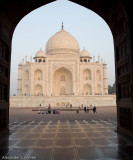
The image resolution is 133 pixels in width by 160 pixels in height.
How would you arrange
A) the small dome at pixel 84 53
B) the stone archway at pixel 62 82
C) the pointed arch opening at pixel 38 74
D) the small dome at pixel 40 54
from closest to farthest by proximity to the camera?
the pointed arch opening at pixel 38 74
the stone archway at pixel 62 82
the small dome at pixel 40 54
the small dome at pixel 84 53

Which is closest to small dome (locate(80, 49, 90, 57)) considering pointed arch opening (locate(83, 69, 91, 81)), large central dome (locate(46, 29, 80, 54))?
large central dome (locate(46, 29, 80, 54))

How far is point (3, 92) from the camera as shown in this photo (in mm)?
6582

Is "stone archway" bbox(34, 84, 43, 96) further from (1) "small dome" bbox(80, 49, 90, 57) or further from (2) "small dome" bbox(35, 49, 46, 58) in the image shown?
(1) "small dome" bbox(80, 49, 90, 57)

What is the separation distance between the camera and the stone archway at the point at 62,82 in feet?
124

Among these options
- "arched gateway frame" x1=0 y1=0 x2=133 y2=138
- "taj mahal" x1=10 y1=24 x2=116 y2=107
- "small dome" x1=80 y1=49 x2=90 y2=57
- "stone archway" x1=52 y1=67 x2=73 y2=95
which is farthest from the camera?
"small dome" x1=80 y1=49 x2=90 y2=57

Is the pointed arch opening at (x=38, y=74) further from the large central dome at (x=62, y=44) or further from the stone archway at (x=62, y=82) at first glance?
the large central dome at (x=62, y=44)

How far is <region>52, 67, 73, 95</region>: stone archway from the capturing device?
124 feet

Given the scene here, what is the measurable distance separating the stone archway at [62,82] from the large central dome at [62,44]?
5.13 m

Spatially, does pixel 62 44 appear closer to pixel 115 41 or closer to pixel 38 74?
pixel 38 74

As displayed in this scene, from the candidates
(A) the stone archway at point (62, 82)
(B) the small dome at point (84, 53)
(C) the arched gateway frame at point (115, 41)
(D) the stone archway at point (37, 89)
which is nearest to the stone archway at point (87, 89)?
(A) the stone archway at point (62, 82)

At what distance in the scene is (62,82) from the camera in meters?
38.8

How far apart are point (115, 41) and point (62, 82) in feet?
104

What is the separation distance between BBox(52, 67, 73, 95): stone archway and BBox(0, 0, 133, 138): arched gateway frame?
30.4m

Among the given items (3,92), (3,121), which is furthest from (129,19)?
(3,121)
